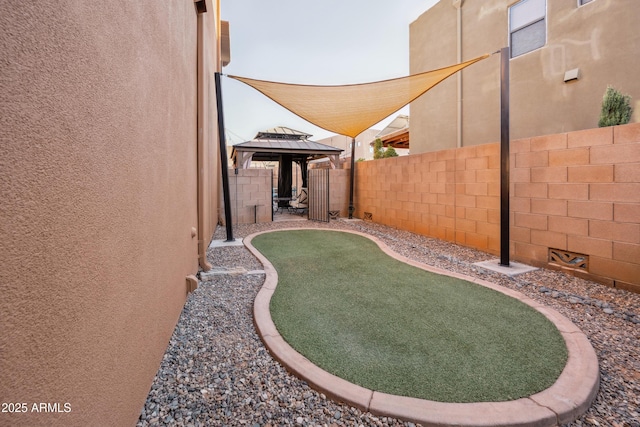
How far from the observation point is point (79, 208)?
85 centimetres

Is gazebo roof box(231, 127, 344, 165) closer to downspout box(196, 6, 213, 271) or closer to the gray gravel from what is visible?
downspout box(196, 6, 213, 271)

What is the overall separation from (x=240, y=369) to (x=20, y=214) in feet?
5.01

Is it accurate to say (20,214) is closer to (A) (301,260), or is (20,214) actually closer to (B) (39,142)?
(B) (39,142)

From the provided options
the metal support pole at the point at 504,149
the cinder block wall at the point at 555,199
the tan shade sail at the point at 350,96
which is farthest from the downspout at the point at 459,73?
the metal support pole at the point at 504,149

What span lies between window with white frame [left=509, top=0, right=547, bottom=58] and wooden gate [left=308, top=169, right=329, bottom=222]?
5109 mm

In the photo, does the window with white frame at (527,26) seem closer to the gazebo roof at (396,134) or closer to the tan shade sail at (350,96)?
the tan shade sail at (350,96)

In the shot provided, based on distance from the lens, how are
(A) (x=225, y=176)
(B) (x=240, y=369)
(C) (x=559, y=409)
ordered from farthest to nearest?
(A) (x=225, y=176), (B) (x=240, y=369), (C) (x=559, y=409)

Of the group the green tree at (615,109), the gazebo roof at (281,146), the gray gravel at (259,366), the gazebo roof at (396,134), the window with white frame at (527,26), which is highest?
the window with white frame at (527,26)

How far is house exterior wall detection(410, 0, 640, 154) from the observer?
494 cm

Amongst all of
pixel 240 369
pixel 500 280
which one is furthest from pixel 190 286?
pixel 500 280

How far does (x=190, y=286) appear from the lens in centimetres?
295

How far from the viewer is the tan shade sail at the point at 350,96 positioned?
462cm

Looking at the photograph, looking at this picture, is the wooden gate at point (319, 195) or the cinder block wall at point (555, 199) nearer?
the cinder block wall at point (555, 199)

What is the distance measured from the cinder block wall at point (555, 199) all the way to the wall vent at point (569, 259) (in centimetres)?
1
